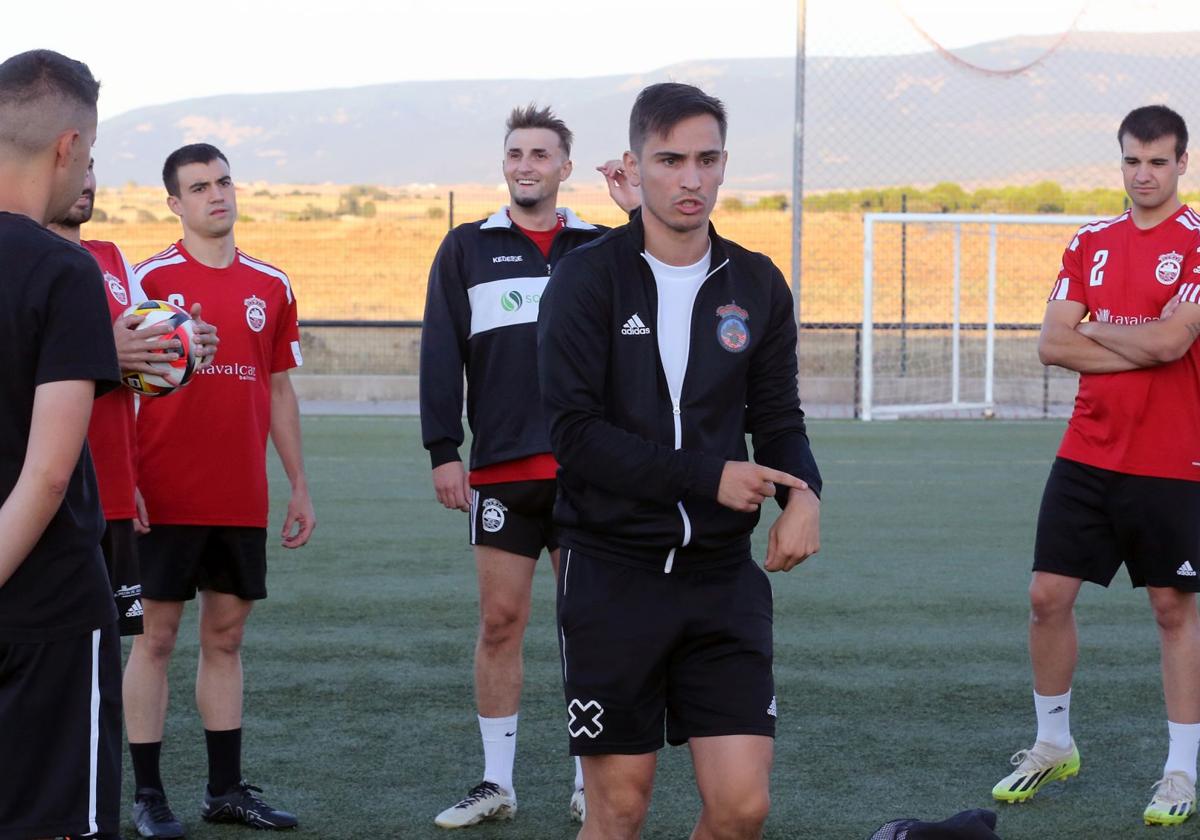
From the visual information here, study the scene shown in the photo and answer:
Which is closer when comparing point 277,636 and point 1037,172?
point 277,636

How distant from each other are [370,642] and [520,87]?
126 metres

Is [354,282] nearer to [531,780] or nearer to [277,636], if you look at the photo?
[277,636]

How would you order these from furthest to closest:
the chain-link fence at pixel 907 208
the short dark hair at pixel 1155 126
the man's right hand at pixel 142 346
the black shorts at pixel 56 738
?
the chain-link fence at pixel 907 208, the short dark hair at pixel 1155 126, the man's right hand at pixel 142 346, the black shorts at pixel 56 738

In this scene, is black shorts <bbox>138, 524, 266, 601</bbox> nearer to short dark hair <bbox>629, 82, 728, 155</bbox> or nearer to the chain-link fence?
short dark hair <bbox>629, 82, 728, 155</bbox>

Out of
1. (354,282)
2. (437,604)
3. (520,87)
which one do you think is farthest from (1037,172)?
(520,87)

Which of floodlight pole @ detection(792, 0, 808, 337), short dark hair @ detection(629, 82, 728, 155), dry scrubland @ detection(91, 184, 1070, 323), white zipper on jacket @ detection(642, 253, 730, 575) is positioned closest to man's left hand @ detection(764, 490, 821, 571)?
white zipper on jacket @ detection(642, 253, 730, 575)

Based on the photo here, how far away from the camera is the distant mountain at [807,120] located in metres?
22.9

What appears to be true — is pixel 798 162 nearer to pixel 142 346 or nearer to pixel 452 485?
pixel 452 485

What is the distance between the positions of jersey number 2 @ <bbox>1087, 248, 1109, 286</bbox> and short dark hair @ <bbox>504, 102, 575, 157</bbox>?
6.28ft

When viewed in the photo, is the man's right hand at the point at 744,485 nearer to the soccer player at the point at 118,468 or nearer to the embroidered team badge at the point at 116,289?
the soccer player at the point at 118,468

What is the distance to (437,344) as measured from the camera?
5223mm

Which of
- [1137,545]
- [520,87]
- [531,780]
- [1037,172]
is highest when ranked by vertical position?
[520,87]

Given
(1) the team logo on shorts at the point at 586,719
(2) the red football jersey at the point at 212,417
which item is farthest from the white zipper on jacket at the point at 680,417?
(2) the red football jersey at the point at 212,417

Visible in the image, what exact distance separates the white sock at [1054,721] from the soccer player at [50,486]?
134 inches
